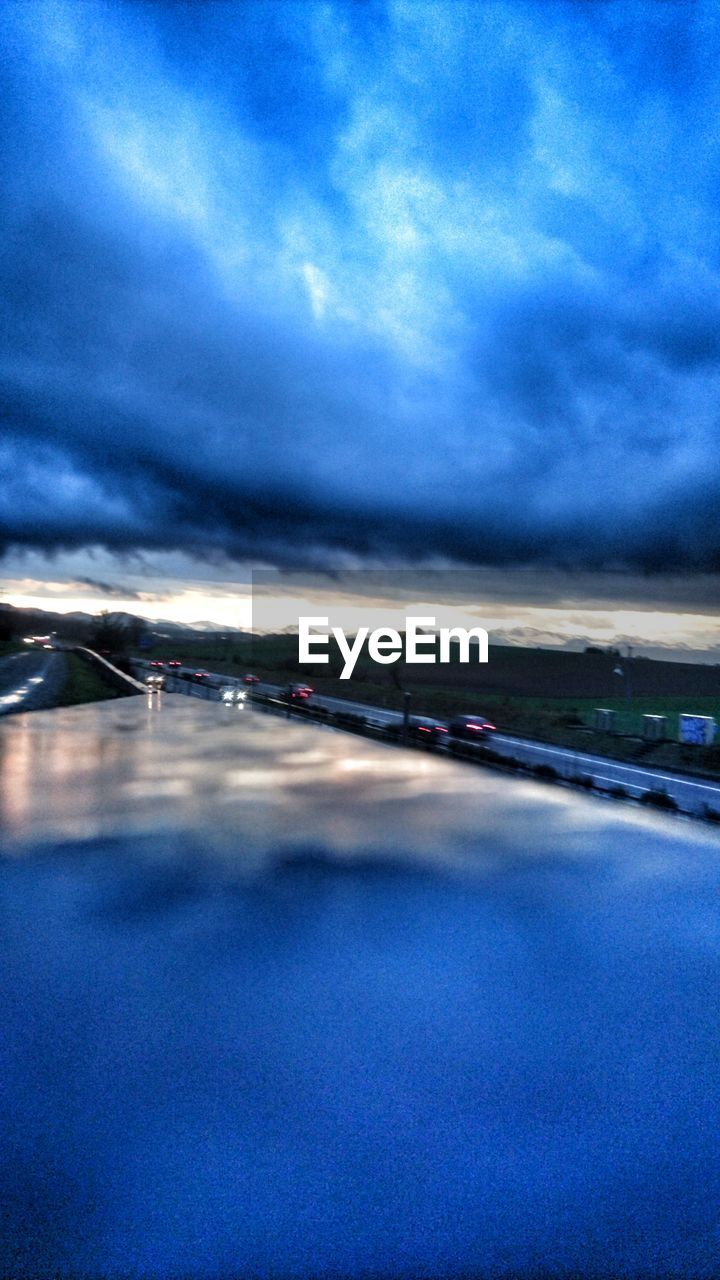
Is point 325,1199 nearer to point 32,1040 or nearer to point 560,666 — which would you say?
point 32,1040

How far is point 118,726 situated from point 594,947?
3442 cm

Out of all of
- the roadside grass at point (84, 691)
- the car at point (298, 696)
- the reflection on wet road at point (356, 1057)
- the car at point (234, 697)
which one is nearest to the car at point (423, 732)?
the reflection on wet road at point (356, 1057)

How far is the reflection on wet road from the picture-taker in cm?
479

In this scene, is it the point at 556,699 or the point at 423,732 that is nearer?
the point at 423,732

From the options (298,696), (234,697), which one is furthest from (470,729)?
(234,697)

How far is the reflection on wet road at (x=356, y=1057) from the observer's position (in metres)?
4.79

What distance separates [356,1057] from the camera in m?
6.88

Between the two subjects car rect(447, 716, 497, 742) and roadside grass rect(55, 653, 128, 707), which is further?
roadside grass rect(55, 653, 128, 707)

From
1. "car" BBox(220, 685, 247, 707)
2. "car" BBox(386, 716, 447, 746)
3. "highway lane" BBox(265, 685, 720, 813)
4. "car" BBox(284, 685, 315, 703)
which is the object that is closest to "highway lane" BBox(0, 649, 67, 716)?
"car" BBox(220, 685, 247, 707)

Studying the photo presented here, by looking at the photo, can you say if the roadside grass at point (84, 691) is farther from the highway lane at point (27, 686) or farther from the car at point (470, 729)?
the car at point (470, 729)

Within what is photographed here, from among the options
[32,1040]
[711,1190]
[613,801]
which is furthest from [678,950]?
[613,801]

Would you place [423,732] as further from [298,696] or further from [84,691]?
[84,691]

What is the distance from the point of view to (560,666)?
364 ft

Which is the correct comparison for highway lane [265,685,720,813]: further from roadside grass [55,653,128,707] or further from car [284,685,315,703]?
roadside grass [55,653,128,707]
